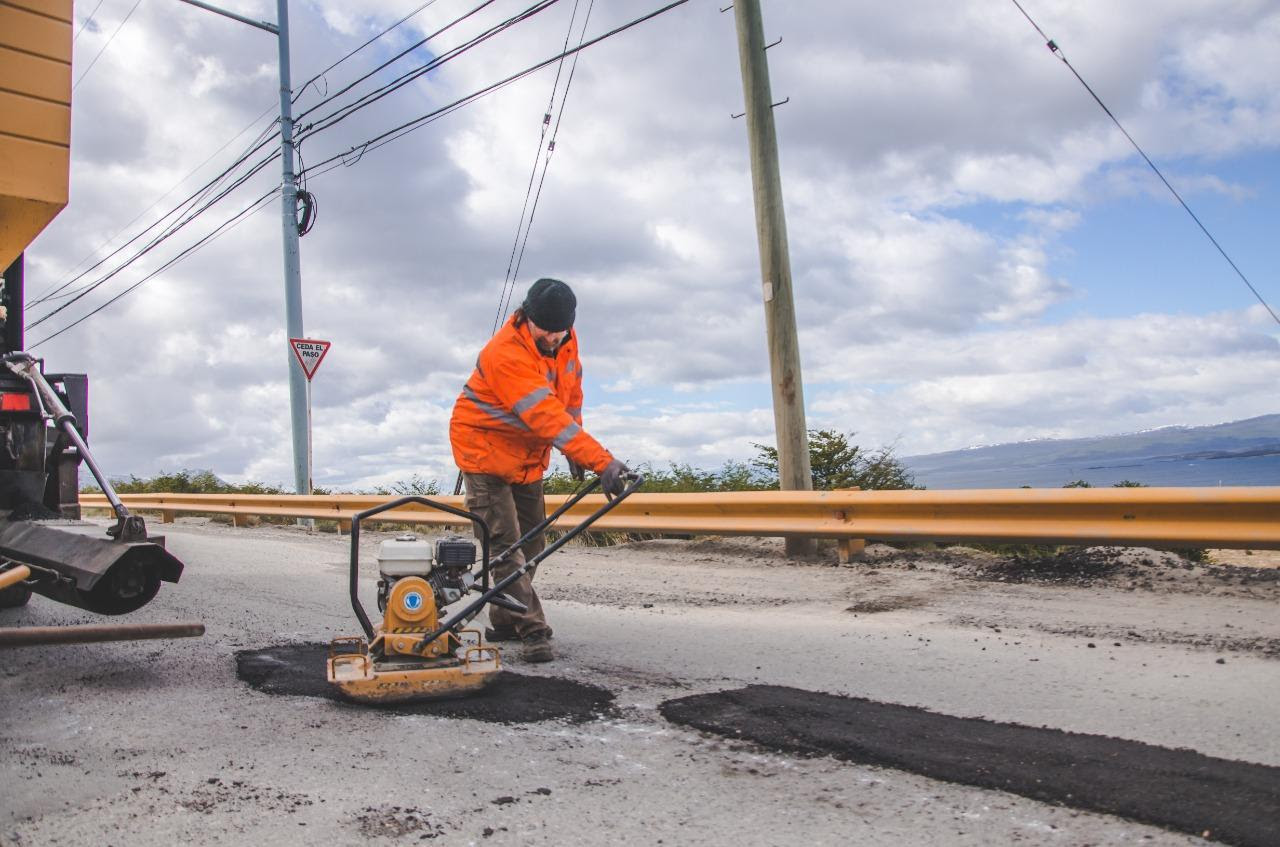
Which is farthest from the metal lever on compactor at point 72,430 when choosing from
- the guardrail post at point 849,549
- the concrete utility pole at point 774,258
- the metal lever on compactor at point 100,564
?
the concrete utility pole at point 774,258

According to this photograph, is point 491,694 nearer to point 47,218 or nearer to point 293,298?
point 47,218

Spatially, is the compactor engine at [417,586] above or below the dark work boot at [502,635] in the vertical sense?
above

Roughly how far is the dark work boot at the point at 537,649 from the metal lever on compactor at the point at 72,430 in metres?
1.76

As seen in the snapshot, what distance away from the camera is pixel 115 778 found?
3176 millimetres

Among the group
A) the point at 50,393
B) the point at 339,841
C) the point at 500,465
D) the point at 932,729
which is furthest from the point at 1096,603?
the point at 50,393

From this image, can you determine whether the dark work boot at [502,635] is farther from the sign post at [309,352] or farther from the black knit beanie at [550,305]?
the sign post at [309,352]

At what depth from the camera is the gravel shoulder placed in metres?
2.73

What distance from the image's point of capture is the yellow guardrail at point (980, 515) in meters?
5.45

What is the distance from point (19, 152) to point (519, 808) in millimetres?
3702

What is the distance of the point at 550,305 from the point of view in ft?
15.4

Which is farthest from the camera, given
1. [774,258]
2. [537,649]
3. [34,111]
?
[774,258]

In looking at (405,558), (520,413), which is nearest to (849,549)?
(520,413)

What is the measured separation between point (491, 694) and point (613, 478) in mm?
991

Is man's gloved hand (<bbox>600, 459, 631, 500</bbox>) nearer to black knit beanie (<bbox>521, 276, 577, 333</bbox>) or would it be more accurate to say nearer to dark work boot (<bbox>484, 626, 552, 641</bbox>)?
black knit beanie (<bbox>521, 276, 577, 333</bbox>)
